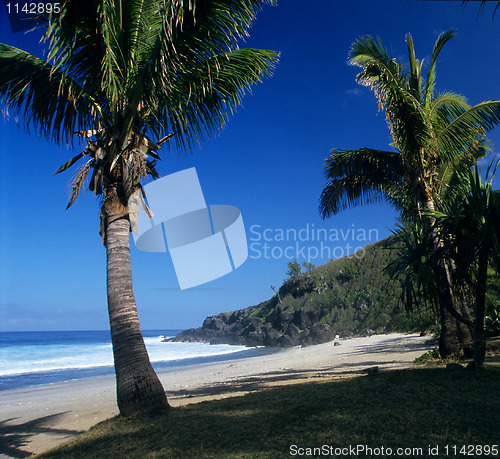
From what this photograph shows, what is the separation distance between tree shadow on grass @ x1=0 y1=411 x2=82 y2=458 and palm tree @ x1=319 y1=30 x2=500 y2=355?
977 cm

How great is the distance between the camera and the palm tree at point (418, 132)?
420 inches

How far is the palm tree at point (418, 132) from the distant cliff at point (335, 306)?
19.4m

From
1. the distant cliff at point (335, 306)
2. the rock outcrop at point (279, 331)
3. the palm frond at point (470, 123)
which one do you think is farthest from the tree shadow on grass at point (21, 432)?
the rock outcrop at point (279, 331)

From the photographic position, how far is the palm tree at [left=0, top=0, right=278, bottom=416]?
6473 millimetres

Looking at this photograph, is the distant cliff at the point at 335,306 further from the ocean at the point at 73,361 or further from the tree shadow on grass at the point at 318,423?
the tree shadow on grass at the point at 318,423

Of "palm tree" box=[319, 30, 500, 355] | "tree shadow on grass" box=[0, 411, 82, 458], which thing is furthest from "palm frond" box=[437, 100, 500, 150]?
"tree shadow on grass" box=[0, 411, 82, 458]

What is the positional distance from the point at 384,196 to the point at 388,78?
15.9 ft

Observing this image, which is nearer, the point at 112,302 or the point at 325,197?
the point at 112,302

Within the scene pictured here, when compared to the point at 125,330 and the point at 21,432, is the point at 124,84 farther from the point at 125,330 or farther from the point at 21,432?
the point at 21,432

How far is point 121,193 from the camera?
24.0ft

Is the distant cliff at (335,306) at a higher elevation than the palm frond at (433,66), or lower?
lower

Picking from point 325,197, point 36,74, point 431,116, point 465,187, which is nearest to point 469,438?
point 465,187

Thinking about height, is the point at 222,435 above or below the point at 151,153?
below

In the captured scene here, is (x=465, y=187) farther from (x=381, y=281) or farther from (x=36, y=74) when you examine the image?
(x=381, y=281)
